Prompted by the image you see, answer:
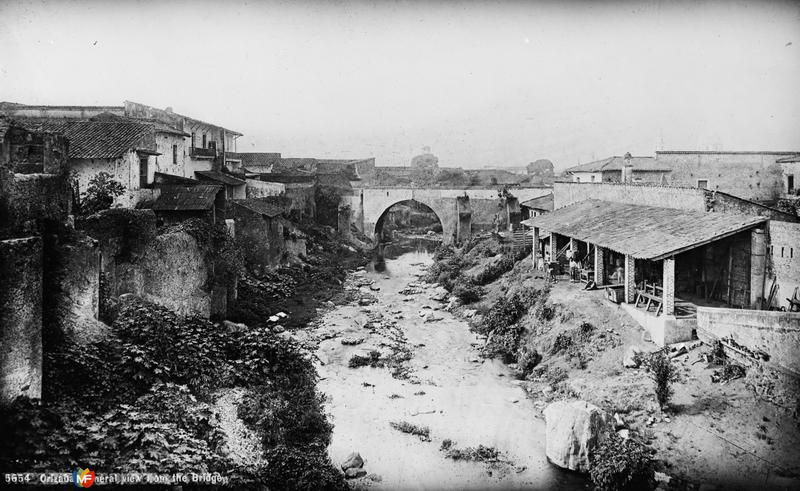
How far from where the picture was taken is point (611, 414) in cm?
1079

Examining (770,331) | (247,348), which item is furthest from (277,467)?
(770,331)

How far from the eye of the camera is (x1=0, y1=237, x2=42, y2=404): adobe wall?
20.8ft

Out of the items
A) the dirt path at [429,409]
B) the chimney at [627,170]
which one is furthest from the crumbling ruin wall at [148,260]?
the chimney at [627,170]

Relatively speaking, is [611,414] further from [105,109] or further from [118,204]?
[105,109]

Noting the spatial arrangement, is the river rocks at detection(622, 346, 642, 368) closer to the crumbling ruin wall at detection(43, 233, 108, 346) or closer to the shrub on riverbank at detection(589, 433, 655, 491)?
the shrub on riverbank at detection(589, 433, 655, 491)

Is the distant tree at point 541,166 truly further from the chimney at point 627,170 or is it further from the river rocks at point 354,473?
the river rocks at point 354,473

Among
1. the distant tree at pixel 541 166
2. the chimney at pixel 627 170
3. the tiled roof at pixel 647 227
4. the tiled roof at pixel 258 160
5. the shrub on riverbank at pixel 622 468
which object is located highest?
the distant tree at pixel 541 166

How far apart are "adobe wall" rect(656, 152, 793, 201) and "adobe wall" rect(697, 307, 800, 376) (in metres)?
16.6

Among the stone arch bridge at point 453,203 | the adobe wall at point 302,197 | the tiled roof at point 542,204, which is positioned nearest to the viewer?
the tiled roof at point 542,204

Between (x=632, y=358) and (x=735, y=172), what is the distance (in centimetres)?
1855

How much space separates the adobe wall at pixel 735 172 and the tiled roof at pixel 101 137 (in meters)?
25.2

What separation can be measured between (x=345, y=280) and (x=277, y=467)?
20945 millimetres

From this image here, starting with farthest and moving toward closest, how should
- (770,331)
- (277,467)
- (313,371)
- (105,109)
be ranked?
(105,109) → (313,371) → (770,331) → (277,467)

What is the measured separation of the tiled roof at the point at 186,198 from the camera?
18922 mm
